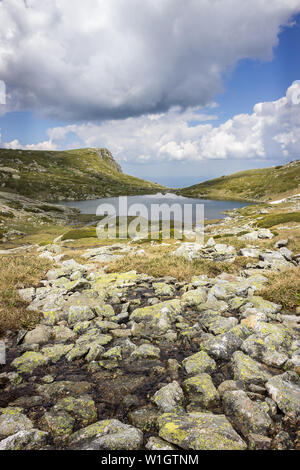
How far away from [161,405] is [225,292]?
317 inches

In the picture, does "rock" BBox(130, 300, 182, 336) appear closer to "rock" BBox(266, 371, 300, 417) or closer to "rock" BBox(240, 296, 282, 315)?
"rock" BBox(240, 296, 282, 315)

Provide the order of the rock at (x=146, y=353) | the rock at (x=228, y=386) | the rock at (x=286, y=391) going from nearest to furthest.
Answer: the rock at (x=286, y=391), the rock at (x=228, y=386), the rock at (x=146, y=353)

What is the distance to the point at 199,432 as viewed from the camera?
4727mm

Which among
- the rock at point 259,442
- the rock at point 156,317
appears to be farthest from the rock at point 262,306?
the rock at point 259,442

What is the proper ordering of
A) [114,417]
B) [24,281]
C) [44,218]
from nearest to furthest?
[114,417]
[24,281]
[44,218]

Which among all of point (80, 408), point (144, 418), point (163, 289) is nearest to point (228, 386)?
point (144, 418)

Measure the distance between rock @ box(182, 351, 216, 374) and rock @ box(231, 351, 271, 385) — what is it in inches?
A: 25.8

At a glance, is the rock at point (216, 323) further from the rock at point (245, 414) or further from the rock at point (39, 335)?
the rock at point (39, 335)

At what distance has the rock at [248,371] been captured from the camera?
6.36m

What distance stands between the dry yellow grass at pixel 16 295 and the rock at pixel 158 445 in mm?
7335

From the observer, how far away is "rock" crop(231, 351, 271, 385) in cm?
636
